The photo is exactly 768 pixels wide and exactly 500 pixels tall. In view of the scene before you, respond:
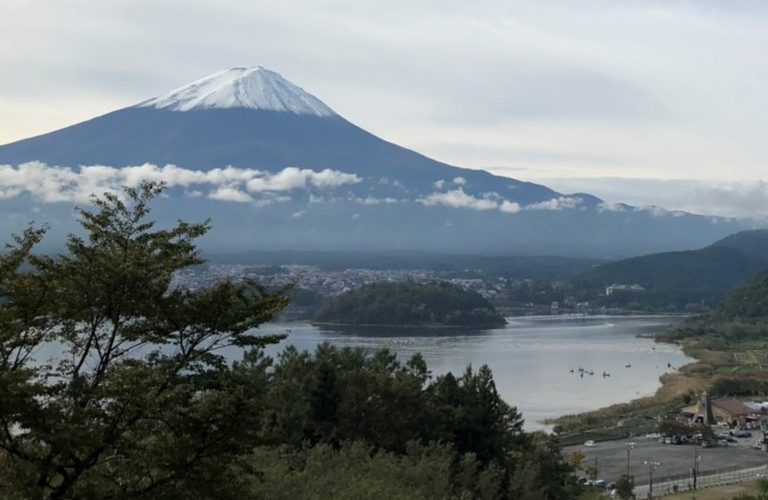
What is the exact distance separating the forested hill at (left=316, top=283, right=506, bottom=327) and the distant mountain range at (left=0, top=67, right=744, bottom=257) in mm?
58844

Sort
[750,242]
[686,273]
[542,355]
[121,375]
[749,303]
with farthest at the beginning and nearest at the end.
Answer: [750,242], [686,273], [749,303], [542,355], [121,375]

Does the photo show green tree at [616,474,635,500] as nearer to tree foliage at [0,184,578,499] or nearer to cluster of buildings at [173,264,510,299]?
tree foliage at [0,184,578,499]

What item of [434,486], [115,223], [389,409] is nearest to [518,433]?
[389,409]

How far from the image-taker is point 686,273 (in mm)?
69188

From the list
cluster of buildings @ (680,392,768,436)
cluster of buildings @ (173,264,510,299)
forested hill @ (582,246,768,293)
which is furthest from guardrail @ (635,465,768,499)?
forested hill @ (582,246,768,293)

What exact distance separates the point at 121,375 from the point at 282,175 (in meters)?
112

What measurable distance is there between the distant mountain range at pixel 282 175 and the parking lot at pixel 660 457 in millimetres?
84217

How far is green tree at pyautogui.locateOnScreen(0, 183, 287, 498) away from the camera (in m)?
3.55

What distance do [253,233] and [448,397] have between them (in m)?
110

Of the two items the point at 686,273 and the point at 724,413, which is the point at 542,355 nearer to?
the point at 724,413

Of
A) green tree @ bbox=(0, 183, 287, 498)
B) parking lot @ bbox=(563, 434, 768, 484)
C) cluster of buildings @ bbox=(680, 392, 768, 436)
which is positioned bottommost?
parking lot @ bbox=(563, 434, 768, 484)

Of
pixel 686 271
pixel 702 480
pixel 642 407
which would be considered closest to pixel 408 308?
pixel 642 407

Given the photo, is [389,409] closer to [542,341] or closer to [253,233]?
[542,341]

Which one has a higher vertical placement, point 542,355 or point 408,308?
point 408,308
